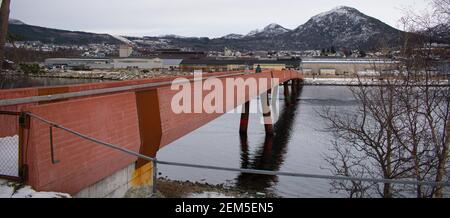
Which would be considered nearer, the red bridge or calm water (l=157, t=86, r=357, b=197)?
the red bridge

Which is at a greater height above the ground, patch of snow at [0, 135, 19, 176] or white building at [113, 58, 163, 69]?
white building at [113, 58, 163, 69]

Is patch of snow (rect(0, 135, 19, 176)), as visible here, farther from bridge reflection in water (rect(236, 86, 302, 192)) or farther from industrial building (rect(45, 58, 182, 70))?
industrial building (rect(45, 58, 182, 70))

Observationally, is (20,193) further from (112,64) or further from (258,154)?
(112,64)

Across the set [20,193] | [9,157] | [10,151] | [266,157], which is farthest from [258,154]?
[20,193]

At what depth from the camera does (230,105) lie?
20.4m

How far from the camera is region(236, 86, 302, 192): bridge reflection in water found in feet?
59.1

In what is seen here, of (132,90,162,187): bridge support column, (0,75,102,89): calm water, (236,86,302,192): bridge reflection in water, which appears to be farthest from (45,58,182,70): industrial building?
(132,90,162,187): bridge support column

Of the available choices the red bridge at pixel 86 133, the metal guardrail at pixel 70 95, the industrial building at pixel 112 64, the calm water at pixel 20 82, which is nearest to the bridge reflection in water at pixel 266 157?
the metal guardrail at pixel 70 95

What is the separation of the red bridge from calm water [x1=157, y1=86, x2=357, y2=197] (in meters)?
6.92

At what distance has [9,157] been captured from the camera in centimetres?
640

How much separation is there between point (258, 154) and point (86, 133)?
1814 cm

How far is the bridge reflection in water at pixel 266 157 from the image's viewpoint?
59.1 feet

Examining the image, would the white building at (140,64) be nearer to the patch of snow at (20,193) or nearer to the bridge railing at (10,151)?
the bridge railing at (10,151)
